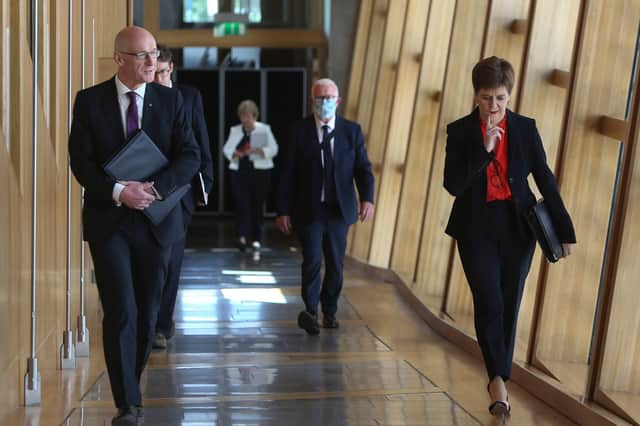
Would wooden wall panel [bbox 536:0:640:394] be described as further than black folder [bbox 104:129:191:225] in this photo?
Yes

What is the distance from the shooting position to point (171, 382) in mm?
6070

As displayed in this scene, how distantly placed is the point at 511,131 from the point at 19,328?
2432 millimetres

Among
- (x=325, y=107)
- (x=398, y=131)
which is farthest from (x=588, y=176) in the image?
(x=398, y=131)

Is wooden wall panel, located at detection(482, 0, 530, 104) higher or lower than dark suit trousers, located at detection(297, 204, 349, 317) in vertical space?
higher

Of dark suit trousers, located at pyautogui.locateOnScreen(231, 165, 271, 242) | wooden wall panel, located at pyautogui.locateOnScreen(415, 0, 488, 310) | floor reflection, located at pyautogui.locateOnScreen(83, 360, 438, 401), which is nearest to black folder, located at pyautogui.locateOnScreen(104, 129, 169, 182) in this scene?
floor reflection, located at pyautogui.locateOnScreen(83, 360, 438, 401)

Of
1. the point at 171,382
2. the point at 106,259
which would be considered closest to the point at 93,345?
the point at 171,382

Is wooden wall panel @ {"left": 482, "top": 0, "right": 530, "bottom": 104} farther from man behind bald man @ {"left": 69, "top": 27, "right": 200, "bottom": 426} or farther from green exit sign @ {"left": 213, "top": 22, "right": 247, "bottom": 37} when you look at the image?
green exit sign @ {"left": 213, "top": 22, "right": 247, "bottom": 37}

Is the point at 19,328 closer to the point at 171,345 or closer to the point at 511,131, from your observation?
the point at 171,345

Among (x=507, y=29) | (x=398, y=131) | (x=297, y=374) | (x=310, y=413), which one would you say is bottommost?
(x=297, y=374)

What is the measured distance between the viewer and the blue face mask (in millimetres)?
7594

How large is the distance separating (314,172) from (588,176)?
2244 millimetres

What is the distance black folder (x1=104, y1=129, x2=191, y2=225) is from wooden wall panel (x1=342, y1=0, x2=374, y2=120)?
325 inches

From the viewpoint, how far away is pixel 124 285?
489 centimetres

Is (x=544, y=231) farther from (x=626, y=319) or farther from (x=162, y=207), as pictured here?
(x=162, y=207)
